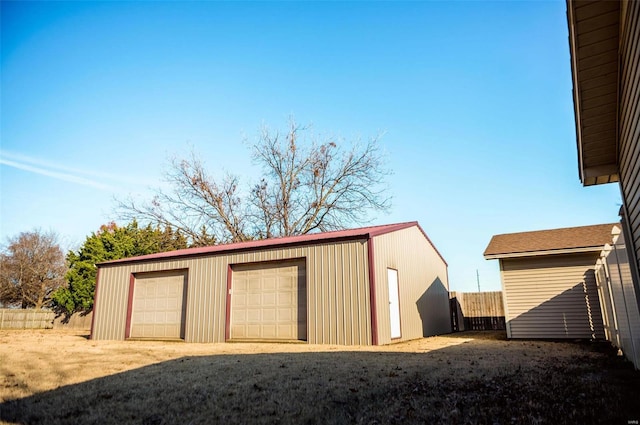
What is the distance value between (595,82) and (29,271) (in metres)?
38.2

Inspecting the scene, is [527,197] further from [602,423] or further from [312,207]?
[602,423]

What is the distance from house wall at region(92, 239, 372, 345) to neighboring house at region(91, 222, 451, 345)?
0.09 ft

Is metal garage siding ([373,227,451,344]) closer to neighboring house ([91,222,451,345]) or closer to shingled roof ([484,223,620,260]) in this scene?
neighboring house ([91,222,451,345])

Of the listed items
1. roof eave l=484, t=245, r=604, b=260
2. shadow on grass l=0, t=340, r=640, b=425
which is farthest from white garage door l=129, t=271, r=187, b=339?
roof eave l=484, t=245, r=604, b=260

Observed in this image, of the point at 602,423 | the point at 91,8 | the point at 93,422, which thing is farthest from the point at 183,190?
the point at 602,423

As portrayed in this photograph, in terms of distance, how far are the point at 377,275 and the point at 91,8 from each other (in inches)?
426

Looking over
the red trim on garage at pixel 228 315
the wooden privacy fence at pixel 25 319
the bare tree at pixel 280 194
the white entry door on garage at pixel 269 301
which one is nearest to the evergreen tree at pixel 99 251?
the wooden privacy fence at pixel 25 319

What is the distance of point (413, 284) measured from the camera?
14266 mm

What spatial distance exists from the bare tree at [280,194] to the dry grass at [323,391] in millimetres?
18815

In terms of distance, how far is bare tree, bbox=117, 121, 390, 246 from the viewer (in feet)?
82.4

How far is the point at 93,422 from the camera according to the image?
10.6ft

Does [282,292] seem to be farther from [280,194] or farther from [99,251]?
[99,251]

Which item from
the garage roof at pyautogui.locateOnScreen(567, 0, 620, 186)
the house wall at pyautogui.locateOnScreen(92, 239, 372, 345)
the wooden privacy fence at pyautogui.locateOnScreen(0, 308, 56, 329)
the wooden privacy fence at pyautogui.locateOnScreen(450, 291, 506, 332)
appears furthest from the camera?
the wooden privacy fence at pyautogui.locateOnScreen(0, 308, 56, 329)

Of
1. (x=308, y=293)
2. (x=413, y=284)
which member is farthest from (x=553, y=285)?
(x=308, y=293)
